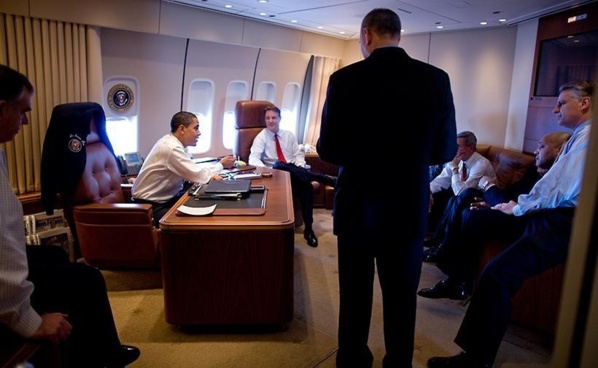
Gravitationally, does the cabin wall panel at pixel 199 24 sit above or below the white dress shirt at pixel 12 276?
above

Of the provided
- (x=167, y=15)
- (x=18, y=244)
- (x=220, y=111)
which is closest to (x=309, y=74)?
(x=220, y=111)

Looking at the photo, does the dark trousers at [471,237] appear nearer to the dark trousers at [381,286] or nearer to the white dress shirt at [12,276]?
the dark trousers at [381,286]

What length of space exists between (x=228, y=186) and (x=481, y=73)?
3900mm

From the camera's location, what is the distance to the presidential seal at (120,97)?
172 inches

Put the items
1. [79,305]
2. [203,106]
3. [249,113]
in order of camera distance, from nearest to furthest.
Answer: [79,305] < [249,113] < [203,106]

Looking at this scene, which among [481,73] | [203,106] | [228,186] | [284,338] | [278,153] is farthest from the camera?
[203,106]

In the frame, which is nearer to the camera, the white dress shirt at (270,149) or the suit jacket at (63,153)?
the suit jacket at (63,153)

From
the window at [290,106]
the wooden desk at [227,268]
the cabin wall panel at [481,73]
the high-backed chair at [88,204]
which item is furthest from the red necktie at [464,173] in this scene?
the window at [290,106]

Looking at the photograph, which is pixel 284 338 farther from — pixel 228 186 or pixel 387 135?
pixel 387 135

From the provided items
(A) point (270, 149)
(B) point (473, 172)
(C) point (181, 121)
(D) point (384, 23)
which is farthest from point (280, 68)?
(D) point (384, 23)

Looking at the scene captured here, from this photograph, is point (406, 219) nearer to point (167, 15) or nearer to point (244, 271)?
point (244, 271)

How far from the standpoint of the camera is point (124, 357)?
2115mm

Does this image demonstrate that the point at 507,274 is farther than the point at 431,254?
No

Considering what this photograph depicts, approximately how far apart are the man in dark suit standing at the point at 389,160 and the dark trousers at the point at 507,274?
437 mm
